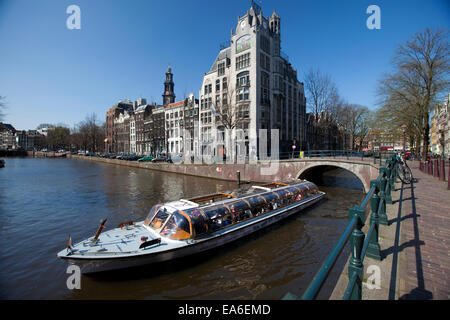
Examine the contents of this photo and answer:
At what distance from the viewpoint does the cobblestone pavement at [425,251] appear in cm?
311

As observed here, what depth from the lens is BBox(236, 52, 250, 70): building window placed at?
1478 inches

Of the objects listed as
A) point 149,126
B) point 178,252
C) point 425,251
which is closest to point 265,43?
point 178,252

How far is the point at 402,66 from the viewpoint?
23.6m

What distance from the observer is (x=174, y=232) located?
28.4 ft

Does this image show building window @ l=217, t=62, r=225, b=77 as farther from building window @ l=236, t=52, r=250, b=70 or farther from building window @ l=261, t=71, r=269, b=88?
building window @ l=261, t=71, r=269, b=88

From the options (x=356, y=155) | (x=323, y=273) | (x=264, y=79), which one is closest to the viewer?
(x=323, y=273)

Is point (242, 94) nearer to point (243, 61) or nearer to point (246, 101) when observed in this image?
point (246, 101)

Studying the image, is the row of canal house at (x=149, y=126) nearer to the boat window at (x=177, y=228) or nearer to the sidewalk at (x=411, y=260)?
the boat window at (x=177, y=228)

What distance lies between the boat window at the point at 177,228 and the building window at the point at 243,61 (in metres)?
34.3

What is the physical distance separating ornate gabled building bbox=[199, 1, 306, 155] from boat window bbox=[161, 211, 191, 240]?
1006 inches

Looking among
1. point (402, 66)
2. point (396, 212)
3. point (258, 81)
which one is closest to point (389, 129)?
point (402, 66)

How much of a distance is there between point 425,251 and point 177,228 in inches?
288

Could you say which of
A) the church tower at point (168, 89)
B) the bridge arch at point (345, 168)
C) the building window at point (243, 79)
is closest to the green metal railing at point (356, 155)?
the bridge arch at point (345, 168)
